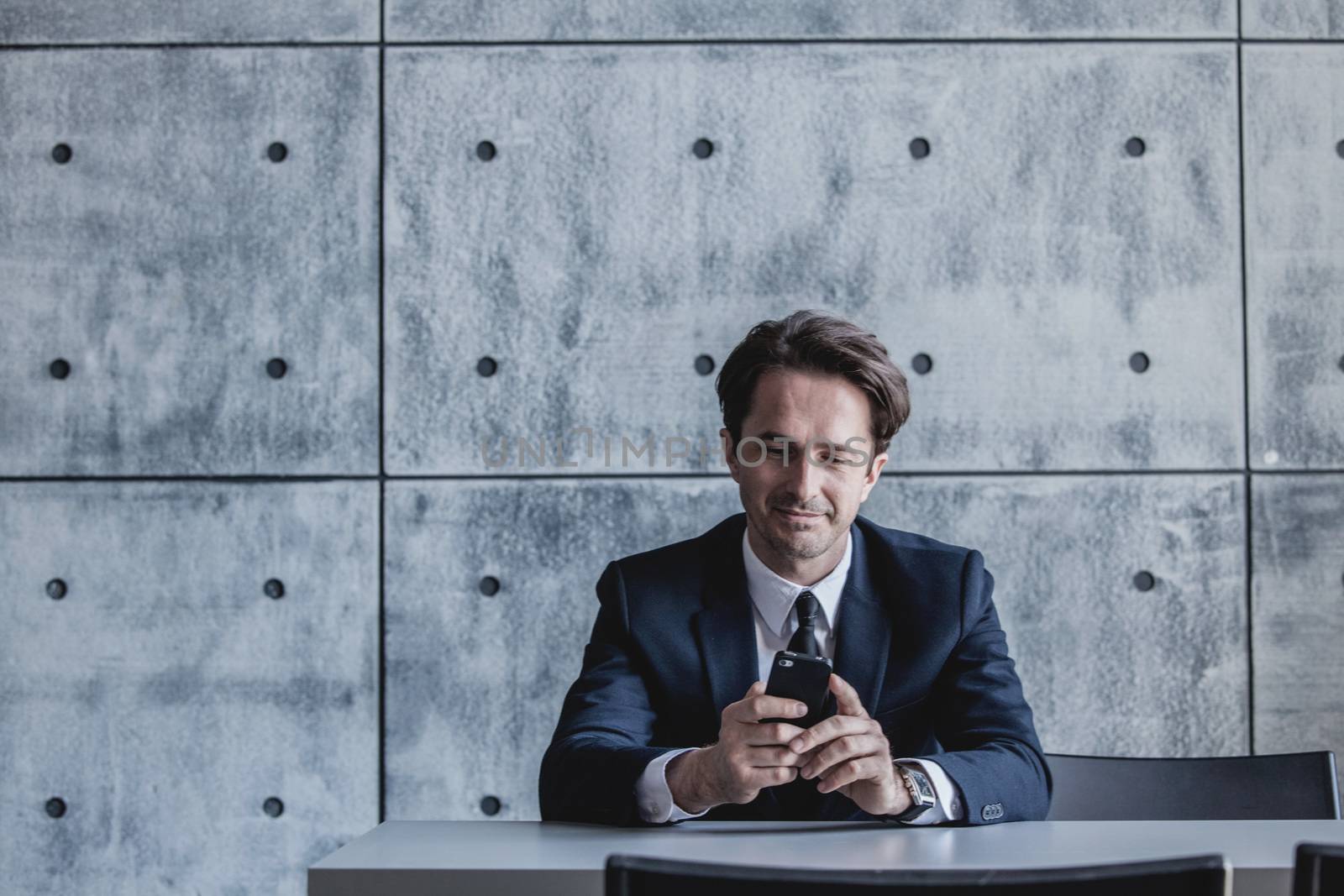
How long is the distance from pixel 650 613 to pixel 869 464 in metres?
0.45

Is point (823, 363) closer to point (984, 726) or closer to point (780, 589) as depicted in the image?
point (780, 589)

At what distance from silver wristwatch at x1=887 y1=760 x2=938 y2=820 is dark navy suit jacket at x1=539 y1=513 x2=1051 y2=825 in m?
0.26

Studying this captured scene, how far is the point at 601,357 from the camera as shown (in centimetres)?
296

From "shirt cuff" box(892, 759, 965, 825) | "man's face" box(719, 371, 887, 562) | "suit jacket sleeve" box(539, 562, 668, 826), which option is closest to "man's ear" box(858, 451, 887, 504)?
"man's face" box(719, 371, 887, 562)

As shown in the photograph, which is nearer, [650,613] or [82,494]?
[650,613]

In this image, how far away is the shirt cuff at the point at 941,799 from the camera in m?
1.53

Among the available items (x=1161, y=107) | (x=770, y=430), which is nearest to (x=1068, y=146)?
(x=1161, y=107)

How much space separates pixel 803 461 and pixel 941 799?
0.62 m

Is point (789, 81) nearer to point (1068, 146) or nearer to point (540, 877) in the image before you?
point (1068, 146)

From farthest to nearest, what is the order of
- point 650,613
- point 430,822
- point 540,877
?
point 650,613
point 430,822
point 540,877

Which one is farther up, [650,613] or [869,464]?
[869,464]

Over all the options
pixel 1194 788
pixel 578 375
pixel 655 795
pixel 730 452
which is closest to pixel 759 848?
pixel 655 795

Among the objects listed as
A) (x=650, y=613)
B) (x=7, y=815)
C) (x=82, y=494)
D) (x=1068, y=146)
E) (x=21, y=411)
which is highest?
(x=1068, y=146)

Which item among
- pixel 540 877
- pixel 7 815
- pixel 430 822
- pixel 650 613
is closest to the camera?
pixel 540 877
